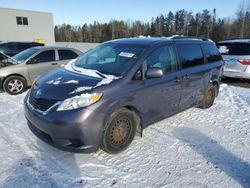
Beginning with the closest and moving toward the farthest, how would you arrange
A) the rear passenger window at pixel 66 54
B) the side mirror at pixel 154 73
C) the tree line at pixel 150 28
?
1. the side mirror at pixel 154 73
2. the rear passenger window at pixel 66 54
3. the tree line at pixel 150 28

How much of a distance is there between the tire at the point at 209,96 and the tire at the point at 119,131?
2564 millimetres

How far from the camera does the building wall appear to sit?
30516 millimetres

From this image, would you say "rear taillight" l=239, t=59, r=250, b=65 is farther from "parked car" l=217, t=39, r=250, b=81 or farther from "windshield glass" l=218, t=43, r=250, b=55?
"windshield glass" l=218, t=43, r=250, b=55

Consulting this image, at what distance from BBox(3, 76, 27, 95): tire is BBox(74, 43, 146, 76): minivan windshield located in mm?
3418

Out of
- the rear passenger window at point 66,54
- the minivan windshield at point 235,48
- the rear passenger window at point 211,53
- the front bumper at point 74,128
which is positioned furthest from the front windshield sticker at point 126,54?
the minivan windshield at point 235,48

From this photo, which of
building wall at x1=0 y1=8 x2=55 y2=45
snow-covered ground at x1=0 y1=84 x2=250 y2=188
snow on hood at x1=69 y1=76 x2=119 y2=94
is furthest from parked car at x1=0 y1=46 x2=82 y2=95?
building wall at x1=0 y1=8 x2=55 y2=45

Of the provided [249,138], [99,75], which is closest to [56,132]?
[99,75]

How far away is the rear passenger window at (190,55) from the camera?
4.69 metres

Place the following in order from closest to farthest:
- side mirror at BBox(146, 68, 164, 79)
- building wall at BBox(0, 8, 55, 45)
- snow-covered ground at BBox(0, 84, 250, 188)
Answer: snow-covered ground at BBox(0, 84, 250, 188) → side mirror at BBox(146, 68, 164, 79) → building wall at BBox(0, 8, 55, 45)

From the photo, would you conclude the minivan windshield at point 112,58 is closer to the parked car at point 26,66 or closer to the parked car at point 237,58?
the parked car at point 26,66

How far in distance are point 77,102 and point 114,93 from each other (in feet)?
1.75

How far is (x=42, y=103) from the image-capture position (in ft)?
11.2

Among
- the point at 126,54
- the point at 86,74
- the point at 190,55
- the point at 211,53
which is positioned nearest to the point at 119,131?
the point at 86,74

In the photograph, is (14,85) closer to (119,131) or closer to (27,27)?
(119,131)
